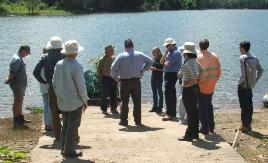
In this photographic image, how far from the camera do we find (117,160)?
9.40m

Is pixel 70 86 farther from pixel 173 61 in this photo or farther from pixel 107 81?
pixel 107 81

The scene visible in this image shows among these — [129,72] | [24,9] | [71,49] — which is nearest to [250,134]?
[129,72]

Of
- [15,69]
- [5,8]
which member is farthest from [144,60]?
[5,8]

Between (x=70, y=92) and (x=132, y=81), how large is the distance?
3393 mm

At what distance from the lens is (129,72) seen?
41.2ft

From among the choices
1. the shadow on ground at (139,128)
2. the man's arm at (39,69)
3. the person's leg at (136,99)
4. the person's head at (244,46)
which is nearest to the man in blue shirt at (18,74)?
the man's arm at (39,69)

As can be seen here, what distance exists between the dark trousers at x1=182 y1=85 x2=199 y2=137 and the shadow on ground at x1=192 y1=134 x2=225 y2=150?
221 millimetres

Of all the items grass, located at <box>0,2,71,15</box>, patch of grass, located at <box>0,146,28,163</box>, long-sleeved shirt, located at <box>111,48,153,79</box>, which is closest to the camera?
patch of grass, located at <box>0,146,28,163</box>

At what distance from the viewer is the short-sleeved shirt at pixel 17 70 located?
1331 cm

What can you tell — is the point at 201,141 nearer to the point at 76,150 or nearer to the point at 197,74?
the point at 197,74

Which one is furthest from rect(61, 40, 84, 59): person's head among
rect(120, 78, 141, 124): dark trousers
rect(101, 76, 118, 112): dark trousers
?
rect(101, 76, 118, 112): dark trousers

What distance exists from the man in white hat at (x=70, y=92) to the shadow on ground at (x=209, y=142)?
2.42 meters

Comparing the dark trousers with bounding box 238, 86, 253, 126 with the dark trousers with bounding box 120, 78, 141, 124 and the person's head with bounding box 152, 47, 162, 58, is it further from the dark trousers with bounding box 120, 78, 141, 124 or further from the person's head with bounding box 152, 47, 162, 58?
the person's head with bounding box 152, 47, 162, 58

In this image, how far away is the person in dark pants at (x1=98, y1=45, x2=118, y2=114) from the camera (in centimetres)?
1482
